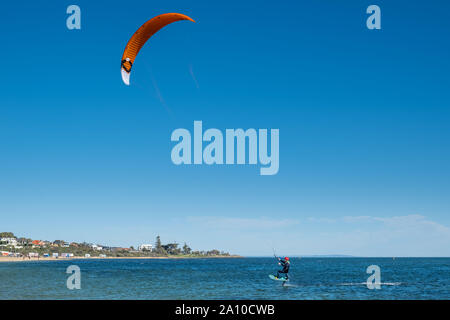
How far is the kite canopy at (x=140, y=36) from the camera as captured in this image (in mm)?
22578

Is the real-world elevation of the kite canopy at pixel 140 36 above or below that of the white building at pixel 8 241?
above

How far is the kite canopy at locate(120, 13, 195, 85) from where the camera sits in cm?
2258

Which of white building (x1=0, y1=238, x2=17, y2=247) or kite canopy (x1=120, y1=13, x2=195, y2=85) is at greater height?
kite canopy (x1=120, y1=13, x2=195, y2=85)

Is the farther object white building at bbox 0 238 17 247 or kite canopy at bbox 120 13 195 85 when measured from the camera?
white building at bbox 0 238 17 247

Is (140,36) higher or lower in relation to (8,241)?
higher

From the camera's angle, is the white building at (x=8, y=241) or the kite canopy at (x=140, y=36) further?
the white building at (x=8, y=241)

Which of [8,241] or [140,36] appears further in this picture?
[8,241]

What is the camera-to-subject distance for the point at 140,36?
77.5 ft
